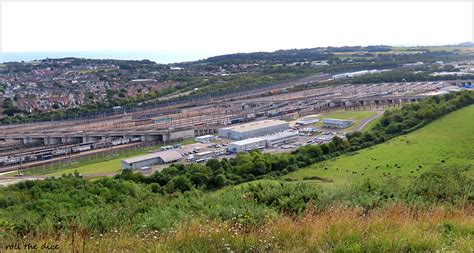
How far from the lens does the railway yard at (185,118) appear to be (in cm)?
3019

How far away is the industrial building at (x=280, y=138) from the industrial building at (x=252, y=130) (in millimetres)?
1755

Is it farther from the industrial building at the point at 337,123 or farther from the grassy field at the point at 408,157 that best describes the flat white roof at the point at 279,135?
the grassy field at the point at 408,157

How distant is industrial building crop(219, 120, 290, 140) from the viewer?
3010cm

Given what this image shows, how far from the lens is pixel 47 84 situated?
59.2m

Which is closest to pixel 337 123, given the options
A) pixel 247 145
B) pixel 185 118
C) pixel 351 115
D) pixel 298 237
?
pixel 351 115

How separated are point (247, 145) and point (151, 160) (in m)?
5.45

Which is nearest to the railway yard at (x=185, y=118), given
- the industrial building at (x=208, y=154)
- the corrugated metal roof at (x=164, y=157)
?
the corrugated metal roof at (x=164, y=157)

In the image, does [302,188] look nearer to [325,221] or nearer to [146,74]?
[325,221]

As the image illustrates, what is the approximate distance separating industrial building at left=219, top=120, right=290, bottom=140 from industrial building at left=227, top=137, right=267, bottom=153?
2.54 metres

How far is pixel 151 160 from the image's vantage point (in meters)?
24.2

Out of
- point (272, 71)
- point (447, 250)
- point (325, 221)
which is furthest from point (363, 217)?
point (272, 71)

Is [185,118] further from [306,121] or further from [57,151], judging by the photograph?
[57,151]

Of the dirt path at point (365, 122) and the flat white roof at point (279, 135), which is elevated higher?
the dirt path at point (365, 122)

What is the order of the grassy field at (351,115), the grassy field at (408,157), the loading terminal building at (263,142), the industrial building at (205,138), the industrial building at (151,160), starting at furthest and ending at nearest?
1. the grassy field at (351,115)
2. the industrial building at (205,138)
3. the loading terminal building at (263,142)
4. the industrial building at (151,160)
5. the grassy field at (408,157)
